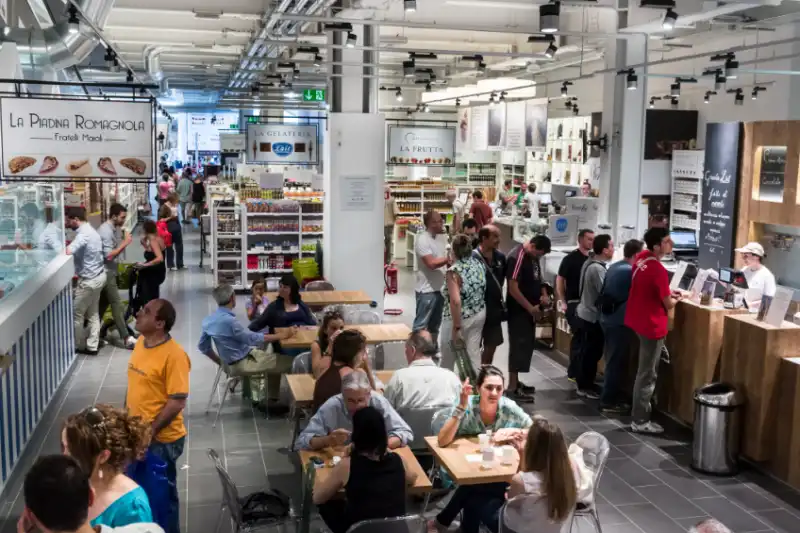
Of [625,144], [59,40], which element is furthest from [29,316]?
[625,144]

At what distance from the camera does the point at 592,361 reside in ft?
29.4

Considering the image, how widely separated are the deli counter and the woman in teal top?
3.73 m

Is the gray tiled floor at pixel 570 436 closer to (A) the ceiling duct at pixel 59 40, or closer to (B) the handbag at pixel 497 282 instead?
(B) the handbag at pixel 497 282

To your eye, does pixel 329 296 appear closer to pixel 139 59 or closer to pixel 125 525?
pixel 125 525

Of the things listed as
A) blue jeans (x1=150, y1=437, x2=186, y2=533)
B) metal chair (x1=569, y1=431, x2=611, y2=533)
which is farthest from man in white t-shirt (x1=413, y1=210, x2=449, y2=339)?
blue jeans (x1=150, y1=437, x2=186, y2=533)

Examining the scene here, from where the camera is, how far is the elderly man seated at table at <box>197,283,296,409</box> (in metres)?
7.65

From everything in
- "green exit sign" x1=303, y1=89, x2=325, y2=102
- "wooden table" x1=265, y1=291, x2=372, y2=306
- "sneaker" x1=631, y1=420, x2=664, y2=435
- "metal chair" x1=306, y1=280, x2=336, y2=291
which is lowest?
"sneaker" x1=631, y1=420, x2=664, y2=435

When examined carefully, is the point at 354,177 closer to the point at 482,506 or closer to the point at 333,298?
the point at 333,298

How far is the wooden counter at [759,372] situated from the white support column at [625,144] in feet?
18.1

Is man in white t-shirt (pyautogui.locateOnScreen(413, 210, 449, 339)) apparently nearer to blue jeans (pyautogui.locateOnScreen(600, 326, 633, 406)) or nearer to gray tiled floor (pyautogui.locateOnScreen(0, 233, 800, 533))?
gray tiled floor (pyautogui.locateOnScreen(0, 233, 800, 533))

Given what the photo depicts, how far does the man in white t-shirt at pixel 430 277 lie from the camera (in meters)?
9.86

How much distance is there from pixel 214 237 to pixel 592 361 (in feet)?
25.3

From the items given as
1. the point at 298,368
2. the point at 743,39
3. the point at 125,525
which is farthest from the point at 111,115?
the point at 743,39

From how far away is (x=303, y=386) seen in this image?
21.2ft
